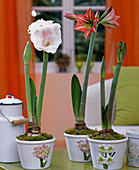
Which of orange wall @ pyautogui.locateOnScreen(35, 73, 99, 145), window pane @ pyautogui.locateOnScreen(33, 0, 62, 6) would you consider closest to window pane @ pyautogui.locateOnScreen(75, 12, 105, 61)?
window pane @ pyautogui.locateOnScreen(33, 0, 62, 6)

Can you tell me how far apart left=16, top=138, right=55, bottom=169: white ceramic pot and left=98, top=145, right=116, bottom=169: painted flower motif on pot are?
183 millimetres

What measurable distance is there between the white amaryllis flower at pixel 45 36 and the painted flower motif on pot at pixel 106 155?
1.28 feet

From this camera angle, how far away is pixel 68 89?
329 cm

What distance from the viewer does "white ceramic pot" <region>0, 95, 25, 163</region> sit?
4.19ft

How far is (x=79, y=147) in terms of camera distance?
1.27 metres

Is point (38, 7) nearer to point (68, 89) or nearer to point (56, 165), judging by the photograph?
point (68, 89)

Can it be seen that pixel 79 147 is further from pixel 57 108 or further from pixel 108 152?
pixel 57 108

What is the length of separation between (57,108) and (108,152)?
2.15 metres

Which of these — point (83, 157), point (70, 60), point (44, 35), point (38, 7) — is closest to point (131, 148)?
point (83, 157)

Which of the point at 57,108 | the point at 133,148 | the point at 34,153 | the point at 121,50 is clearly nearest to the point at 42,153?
the point at 34,153

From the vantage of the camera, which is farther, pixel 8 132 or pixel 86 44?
pixel 86 44

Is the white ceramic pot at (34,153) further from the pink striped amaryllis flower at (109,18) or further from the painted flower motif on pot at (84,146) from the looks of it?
the pink striped amaryllis flower at (109,18)

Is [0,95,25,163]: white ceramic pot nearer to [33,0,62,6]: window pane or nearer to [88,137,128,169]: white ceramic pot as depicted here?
[88,137,128,169]: white ceramic pot

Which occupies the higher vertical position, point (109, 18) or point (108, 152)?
point (109, 18)
